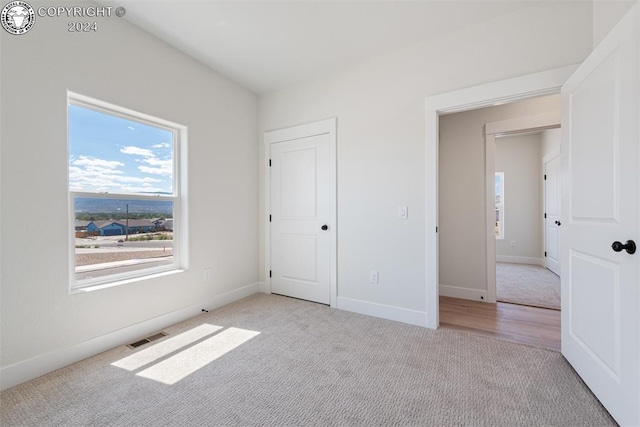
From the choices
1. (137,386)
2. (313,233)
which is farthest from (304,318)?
(137,386)

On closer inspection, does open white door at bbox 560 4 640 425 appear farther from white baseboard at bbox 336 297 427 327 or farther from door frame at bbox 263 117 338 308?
door frame at bbox 263 117 338 308

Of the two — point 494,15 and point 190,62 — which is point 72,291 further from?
point 494,15

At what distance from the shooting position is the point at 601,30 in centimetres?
186

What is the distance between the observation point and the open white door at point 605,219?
1294mm

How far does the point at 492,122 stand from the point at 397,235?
203 centimetres

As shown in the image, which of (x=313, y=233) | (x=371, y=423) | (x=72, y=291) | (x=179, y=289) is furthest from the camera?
(x=313, y=233)

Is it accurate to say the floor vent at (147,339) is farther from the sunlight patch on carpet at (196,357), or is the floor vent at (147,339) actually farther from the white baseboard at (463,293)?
the white baseboard at (463,293)

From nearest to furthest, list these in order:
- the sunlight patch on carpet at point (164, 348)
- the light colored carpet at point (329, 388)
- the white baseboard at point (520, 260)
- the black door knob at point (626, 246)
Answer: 1. the black door knob at point (626, 246)
2. the light colored carpet at point (329, 388)
3. the sunlight patch on carpet at point (164, 348)
4. the white baseboard at point (520, 260)

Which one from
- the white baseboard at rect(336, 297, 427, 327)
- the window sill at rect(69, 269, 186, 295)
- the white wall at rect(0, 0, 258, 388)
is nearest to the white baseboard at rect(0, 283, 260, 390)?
the white wall at rect(0, 0, 258, 388)

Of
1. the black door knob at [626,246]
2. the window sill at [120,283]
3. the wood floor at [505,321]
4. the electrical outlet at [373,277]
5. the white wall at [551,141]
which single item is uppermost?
the white wall at [551,141]

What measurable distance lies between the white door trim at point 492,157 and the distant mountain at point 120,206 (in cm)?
370

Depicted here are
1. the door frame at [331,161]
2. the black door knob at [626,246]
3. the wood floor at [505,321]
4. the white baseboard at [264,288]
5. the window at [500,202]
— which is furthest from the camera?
the window at [500,202]

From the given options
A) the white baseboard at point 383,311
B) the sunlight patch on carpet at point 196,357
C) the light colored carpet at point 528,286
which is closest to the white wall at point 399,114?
the white baseboard at point 383,311

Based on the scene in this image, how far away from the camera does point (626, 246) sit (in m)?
1.31
